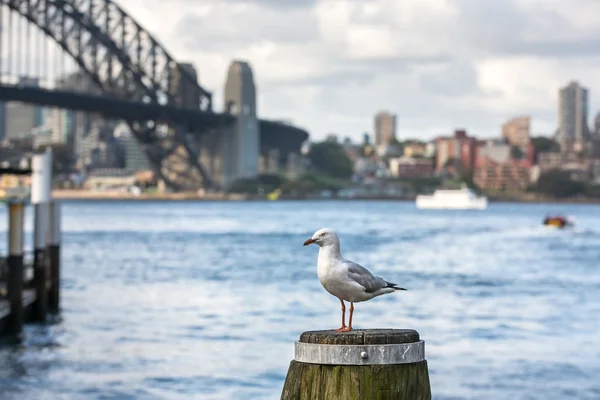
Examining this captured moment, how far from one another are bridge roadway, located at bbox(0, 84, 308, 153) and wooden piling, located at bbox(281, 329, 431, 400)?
2826 inches

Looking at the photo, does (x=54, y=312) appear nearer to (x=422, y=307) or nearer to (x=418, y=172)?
(x=422, y=307)

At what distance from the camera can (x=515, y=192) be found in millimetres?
185750

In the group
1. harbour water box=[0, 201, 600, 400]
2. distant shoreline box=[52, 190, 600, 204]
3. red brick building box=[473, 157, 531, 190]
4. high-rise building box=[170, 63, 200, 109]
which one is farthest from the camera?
red brick building box=[473, 157, 531, 190]

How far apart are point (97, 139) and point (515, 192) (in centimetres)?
5952

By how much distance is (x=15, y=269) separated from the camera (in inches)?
633

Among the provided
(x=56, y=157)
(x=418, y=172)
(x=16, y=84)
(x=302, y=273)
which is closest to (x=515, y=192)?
(x=418, y=172)

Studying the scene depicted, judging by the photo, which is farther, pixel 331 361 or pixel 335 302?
pixel 335 302

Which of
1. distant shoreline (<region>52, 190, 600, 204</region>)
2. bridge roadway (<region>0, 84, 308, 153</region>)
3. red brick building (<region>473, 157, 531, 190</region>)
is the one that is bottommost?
distant shoreline (<region>52, 190, 600, 204</region>)

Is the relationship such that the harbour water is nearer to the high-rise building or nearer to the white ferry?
the high-rise building

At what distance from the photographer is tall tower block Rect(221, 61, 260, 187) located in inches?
4385

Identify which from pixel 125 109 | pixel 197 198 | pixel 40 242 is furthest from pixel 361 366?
pixel 197 198

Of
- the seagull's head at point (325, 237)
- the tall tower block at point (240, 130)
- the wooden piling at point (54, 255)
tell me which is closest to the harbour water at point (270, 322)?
the wooden piling at point (54, 255)

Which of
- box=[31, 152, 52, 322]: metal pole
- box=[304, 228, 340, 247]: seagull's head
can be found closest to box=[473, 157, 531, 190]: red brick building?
box=[31, 152, 52, 322]: metal pole

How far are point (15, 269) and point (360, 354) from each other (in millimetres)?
12244
